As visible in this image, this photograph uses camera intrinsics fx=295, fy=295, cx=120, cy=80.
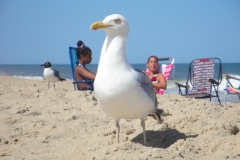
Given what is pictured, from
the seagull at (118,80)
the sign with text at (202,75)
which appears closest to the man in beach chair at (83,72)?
the seagull at (118,80)

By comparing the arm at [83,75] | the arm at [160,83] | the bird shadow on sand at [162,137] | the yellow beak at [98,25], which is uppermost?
the yellow beak at [98,25]

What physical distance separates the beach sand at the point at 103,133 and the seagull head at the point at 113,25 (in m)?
1.19

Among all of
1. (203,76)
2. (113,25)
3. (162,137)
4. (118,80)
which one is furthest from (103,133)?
(203,76)

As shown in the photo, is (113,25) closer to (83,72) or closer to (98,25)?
(98,25)

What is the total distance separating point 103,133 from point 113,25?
145 cm

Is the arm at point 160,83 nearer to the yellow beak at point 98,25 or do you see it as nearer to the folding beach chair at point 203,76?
the folding beach chair at point 203,76

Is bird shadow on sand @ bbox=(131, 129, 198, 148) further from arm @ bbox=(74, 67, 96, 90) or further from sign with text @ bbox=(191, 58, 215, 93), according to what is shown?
sign with text @ bbox=(191, 58, 215, 93)

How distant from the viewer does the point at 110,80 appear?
297 centimetres

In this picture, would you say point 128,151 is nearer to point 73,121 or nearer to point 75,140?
point 75,140

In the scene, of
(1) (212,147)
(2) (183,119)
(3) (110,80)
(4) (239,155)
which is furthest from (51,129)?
(4) (239,155)

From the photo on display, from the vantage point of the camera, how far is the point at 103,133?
3.84m

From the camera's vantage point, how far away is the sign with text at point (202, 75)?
→ 336 inches

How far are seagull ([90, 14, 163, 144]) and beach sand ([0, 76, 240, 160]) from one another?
1.28 feet

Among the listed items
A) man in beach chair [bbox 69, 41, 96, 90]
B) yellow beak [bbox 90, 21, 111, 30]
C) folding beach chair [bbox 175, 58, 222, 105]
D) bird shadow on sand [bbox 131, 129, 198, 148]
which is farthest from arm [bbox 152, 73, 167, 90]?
yellow beak [bbox 90, 21, 111, 30]
